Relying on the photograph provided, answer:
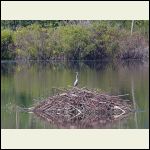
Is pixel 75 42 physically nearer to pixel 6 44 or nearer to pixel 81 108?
pixel 6 44

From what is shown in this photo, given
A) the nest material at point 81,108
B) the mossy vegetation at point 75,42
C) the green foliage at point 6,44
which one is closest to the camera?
the nest material at point 81,108

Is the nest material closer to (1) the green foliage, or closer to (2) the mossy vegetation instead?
(2) the mossy vegetation

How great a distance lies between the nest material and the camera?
18.2m

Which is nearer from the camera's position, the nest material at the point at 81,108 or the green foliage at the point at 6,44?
the nest material at the point at 81,108

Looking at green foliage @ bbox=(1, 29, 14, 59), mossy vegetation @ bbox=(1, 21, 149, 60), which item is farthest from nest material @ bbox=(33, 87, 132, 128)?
green foliage @ bbox=(1, 29, 14, 59)

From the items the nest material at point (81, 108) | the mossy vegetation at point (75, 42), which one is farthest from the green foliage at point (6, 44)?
the nest material at point (81, 108)

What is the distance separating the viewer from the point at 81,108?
18.4 m

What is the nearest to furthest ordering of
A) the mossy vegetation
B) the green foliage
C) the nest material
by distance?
the nest material
the mossy vegetation
the green foliage

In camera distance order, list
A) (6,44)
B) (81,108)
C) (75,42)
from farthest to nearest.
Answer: (6,44), (75,42), (81,108)

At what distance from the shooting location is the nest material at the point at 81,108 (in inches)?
715

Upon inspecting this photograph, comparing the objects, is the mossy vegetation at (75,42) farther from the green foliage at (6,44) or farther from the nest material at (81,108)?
the nest material at (81,108)

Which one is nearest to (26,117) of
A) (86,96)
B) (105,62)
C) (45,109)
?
(45,109)

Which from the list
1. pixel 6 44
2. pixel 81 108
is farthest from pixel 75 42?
pixel 81 108

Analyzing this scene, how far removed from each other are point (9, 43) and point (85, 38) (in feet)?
22.4
